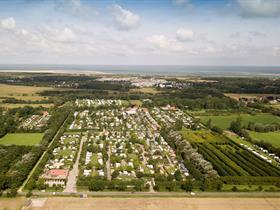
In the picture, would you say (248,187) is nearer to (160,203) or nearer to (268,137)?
(160,203)

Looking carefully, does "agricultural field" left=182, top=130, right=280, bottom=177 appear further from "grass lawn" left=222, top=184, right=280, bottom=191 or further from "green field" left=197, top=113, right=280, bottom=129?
"green field" left=197, top=113, right=280, bottom=129

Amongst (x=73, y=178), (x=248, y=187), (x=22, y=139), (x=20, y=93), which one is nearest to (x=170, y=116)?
(x=22, y=139)

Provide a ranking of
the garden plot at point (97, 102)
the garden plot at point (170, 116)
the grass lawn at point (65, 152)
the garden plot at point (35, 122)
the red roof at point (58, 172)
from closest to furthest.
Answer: the red roof at point (58, 172) < the grass lawn at point (65, 152) < the garden plot at point (35, 122) < the garden plot at point (170, 116) < the garden plot at point (97, 102)

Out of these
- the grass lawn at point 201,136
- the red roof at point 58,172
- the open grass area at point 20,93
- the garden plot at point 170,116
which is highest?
the open grass area at point 20,93

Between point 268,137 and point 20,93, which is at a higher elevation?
point 20,93

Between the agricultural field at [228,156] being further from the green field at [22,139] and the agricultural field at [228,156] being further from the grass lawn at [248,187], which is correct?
the green field at [22,139]

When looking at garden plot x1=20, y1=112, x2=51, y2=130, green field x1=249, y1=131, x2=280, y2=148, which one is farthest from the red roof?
green field x1=249, y1=131, x2=280, y2=148

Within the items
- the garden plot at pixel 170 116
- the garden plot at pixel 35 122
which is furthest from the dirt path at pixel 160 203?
the garden plot at pixel 35 122
